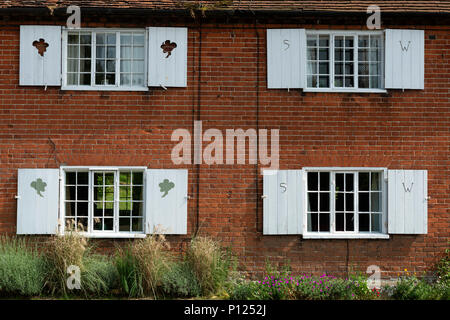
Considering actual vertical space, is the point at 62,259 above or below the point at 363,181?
below

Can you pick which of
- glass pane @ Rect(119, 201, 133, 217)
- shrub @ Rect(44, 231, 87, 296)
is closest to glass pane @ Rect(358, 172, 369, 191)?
glass pane @ Rect(119, 201, 133, 217)

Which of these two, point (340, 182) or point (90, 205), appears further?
point (340, 182)

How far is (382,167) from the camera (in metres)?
9.69

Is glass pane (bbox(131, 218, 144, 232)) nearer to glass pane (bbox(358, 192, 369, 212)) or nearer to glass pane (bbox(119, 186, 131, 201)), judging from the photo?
glass pane (bbox(119, 186, 131, 201))

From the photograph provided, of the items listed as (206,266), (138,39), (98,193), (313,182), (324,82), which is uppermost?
(138,39)

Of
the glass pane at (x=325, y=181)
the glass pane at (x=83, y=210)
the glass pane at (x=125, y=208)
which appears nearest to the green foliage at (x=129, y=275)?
the glass pane at (x=125, y=208)

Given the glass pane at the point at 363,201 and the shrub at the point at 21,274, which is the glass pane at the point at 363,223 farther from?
the shrub at the point at 21,274

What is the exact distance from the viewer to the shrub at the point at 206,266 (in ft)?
28.2

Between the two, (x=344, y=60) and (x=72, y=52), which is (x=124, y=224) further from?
(x=344, y=60)

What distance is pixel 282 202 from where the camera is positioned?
9.57 m

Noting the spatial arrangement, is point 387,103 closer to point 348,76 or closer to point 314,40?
point 348,76

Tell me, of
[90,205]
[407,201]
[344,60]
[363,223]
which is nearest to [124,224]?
[90,205]

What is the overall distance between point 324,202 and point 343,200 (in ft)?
1.18

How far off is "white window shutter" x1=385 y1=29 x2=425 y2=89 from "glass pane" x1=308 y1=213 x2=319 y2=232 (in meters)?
2.99
